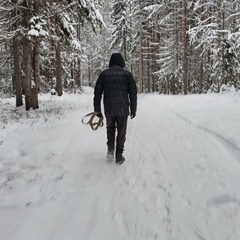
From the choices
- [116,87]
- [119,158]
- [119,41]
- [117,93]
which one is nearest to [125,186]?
[119,158]

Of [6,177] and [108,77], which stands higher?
[108,77]

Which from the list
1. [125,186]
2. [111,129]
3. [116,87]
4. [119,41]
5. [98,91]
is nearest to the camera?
[125,186]

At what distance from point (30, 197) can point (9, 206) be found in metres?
0.37

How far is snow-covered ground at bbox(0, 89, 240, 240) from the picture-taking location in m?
3.48

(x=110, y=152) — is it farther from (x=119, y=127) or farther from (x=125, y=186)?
(x=125, y=186)

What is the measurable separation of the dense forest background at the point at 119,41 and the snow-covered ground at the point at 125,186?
20.6ft

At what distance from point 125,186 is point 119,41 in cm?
3553

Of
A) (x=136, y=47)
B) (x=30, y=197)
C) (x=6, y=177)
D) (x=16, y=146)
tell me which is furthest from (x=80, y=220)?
(x=136, y=47)

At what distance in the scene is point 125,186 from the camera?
472cm

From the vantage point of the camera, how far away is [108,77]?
5730 millimetres

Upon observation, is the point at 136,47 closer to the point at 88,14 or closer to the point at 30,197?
the point at 88,14

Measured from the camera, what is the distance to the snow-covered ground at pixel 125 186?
3479mm

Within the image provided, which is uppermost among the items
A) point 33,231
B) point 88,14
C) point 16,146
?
point 88,14

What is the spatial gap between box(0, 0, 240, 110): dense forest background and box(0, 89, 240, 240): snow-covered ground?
20.6 ft
